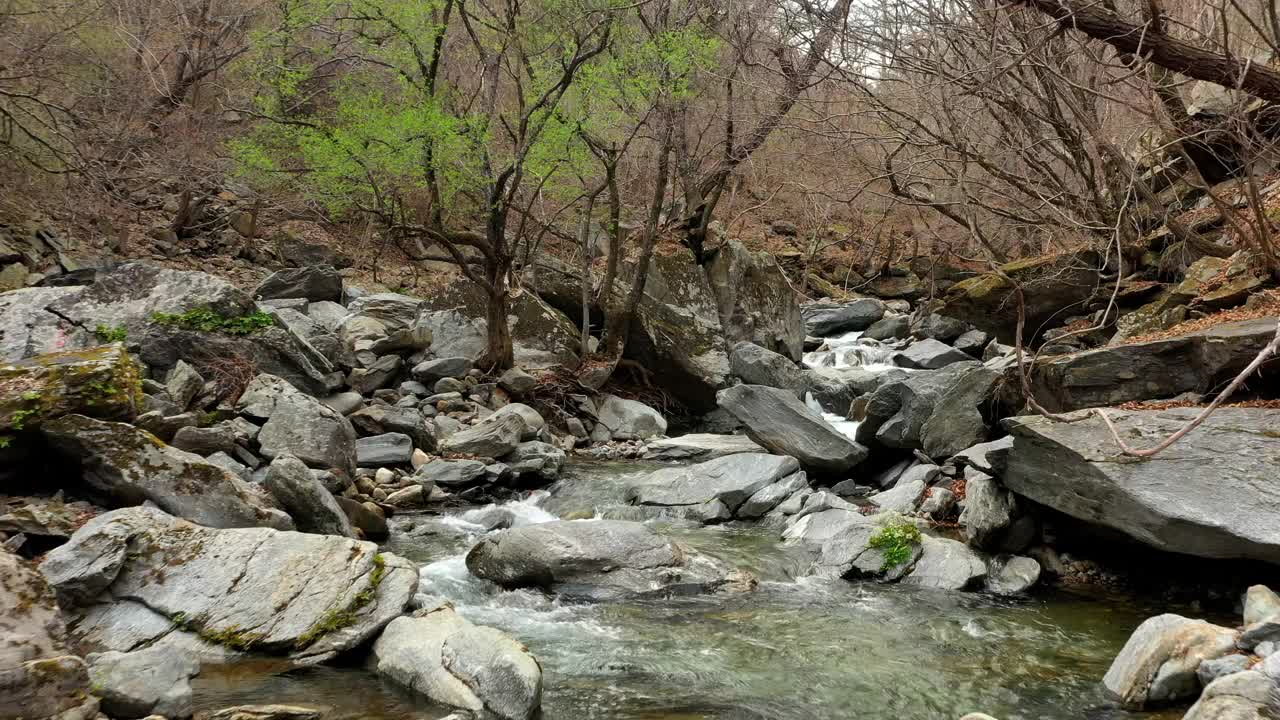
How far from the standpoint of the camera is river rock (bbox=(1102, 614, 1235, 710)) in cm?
443

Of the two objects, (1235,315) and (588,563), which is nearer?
(588,563)

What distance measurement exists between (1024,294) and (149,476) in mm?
13742

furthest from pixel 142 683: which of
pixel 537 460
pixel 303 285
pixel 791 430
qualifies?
pixel 303 285

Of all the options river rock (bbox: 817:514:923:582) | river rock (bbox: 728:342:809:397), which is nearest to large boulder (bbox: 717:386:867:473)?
river rock (bbox: 817:514:923:582)

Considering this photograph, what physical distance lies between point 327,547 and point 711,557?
128 inches

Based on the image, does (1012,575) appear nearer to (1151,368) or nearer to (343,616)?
(1151,368)

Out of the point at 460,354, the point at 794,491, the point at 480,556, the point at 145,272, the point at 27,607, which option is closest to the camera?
the point at 27,607

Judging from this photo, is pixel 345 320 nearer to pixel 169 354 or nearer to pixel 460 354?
pixel 460 354

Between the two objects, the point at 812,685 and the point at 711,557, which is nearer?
the point at 812,685

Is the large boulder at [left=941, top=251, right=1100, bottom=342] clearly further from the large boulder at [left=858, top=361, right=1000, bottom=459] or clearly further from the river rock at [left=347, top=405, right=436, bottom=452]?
the river rock at [left=347, top=405, right=436, bottom=452]

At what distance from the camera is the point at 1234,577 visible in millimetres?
6027

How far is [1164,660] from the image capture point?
4570 mm

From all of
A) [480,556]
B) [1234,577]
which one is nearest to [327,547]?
[480,556]

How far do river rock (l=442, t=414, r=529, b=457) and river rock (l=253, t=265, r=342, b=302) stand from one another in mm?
7692
